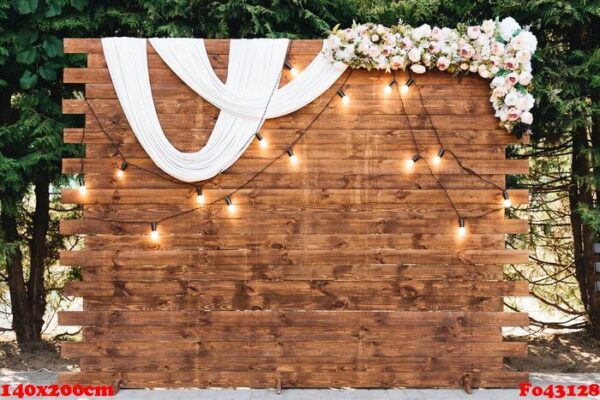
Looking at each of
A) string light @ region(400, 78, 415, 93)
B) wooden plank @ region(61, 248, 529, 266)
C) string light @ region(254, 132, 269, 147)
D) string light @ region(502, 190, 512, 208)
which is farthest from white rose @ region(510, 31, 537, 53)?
string light @ region(254, 132, 269, 147)

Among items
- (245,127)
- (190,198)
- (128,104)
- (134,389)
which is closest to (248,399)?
(134,389)

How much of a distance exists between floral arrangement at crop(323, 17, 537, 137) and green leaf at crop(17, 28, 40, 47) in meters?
2.65

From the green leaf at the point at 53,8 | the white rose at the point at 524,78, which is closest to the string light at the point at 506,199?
the white rose at the point at 524,78

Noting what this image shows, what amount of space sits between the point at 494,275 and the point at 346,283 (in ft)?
4.08

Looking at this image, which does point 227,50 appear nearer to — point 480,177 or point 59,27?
point 59,27

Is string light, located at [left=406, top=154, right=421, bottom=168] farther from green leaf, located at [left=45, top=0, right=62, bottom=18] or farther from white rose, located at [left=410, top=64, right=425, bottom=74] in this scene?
green leaf, located at [left=45, top=0, right=62, bottom=18]

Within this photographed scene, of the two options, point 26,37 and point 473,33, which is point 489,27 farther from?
point 26,37

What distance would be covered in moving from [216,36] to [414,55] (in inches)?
72.1

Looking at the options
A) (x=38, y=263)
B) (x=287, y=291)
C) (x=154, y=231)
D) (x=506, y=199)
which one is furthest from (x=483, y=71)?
(x=38, y=263)

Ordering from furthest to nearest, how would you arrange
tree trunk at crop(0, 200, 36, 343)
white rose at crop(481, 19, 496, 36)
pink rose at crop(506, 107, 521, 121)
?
tree trunk at crop(0, 200, 36, 343) < white rose at crop(481, 19, 496, 36) < pink rose at crop(506, 107, 521, 121)

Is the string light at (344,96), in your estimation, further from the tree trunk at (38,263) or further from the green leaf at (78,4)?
the tree trunk at (38,263)

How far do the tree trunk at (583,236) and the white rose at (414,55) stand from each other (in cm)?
213

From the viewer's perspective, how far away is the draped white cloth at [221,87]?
452cm

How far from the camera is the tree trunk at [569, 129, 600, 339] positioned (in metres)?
5.54
